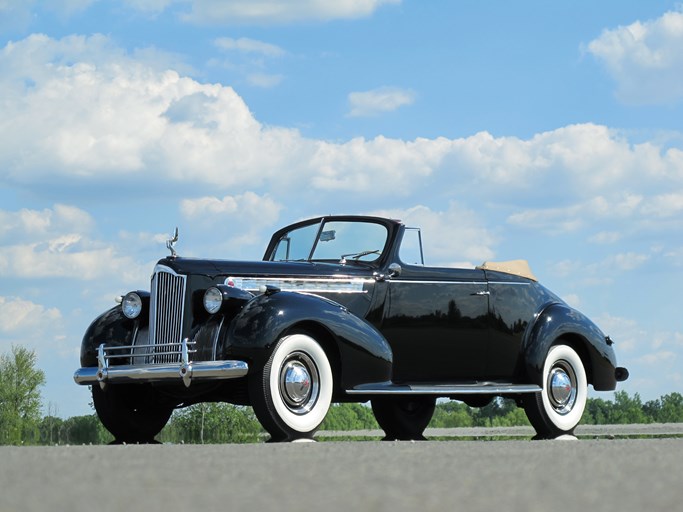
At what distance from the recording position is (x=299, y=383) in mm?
8320

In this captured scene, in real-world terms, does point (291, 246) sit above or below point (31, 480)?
above

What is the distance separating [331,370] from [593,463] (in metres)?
4.05

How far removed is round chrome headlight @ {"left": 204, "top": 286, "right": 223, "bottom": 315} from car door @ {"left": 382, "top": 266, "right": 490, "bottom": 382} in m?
1.92

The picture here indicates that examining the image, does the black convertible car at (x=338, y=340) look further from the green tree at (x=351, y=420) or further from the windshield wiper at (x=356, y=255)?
the green tree at (x=351, y=420)

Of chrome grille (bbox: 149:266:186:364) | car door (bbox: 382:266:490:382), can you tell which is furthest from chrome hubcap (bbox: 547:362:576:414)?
chrome grille (bbox: 149:266:186:364)

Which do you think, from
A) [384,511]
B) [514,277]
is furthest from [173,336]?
[384,511]

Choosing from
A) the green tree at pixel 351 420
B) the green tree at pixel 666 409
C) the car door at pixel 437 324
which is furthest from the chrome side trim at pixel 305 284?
the green tree at pixel 666 409

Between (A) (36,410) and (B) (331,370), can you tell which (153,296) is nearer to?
(B) (331,370)

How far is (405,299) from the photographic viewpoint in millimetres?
10086

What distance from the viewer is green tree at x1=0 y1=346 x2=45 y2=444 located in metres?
57.3

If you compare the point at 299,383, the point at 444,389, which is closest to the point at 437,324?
the point at 444,389

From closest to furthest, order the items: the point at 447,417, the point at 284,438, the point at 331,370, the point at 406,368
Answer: the point at 284,438 → the point at 331,370 → the point at 406,368 → the point at 447,417

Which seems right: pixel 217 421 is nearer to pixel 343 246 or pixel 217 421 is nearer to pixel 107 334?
pixel 343 246

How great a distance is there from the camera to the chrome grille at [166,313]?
8.97 m
